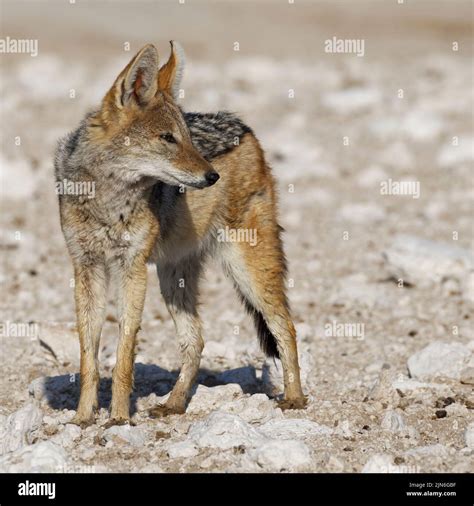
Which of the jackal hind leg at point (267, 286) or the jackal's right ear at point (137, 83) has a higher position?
the jackal's right ear at point (137, 83)

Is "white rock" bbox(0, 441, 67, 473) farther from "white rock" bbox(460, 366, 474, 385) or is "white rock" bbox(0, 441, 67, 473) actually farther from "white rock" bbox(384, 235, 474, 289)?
"white rock" bbox(384, 235, 474, 289)

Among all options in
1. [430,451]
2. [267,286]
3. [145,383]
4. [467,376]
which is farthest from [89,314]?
[467,376]

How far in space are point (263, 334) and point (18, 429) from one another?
262 centimetres

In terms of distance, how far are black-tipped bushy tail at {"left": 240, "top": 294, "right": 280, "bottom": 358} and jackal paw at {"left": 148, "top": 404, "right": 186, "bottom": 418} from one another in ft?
3.35

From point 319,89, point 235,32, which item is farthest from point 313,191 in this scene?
point 235,32

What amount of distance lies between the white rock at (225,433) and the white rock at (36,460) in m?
0.99

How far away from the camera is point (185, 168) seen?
800 cm

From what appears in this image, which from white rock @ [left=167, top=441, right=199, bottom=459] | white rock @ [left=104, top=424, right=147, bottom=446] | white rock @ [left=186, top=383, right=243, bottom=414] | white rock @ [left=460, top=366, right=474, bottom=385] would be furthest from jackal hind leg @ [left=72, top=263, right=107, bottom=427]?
white rock @ [left=460, top=366, right=474, bottom=385]

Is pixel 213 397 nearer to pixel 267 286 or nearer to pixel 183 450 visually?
pixel 267 286

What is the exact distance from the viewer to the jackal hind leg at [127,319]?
8.30 m

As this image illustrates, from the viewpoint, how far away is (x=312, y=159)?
19.1m

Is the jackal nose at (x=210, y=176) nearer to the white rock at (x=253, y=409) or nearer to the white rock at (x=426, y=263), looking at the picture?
the white rock at (x=253, y=409)

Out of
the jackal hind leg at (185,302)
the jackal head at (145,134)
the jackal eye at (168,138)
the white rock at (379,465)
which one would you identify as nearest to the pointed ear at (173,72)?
the jackal head at (145,134)
